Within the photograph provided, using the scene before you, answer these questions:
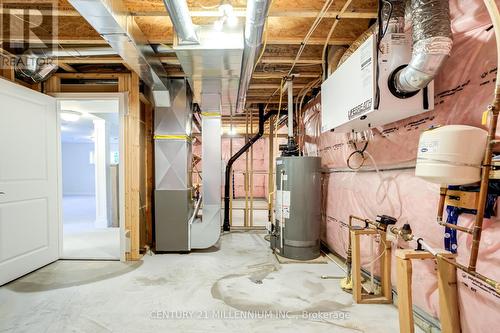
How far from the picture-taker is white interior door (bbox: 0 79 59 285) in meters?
2.50

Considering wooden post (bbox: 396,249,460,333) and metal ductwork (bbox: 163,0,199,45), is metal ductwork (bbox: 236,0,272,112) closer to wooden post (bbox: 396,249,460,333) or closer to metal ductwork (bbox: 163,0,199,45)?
metal ductwork (bbox: 163,0,199,45)

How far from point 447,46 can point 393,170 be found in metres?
0.99

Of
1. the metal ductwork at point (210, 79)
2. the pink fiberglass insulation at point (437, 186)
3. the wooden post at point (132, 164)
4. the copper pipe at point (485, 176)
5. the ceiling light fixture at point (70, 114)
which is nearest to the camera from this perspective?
the copper pipe at point (485, 176)

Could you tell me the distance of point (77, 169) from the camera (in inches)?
430

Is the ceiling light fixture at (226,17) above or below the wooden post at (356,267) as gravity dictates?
above

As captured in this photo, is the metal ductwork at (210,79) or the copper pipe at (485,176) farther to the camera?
the metal ductwork at (210,79)

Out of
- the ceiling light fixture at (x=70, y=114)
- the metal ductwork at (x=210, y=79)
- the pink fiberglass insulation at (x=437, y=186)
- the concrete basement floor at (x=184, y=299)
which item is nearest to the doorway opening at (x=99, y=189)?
the ceiling light fixture at (x=70, y=114)

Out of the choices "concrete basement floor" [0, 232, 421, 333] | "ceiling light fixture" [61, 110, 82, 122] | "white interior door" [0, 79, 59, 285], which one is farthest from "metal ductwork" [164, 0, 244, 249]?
"ceiling light fixture" [61, 110, 82, 122]

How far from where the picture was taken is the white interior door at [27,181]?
98.5 inches

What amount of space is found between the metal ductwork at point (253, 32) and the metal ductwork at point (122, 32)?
2.78 ft

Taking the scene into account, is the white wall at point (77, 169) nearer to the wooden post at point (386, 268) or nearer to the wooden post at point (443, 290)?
the wooden post at point (386, 268)

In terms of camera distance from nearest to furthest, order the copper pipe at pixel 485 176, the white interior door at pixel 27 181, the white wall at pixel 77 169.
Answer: the copper pipe at pixel 485 176 < the white interior door at pixel 27 181 < the white wall at pixel 77 169

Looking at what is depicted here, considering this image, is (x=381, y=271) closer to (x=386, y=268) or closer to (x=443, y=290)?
(x=386, y=268)

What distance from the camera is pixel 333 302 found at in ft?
7.16
